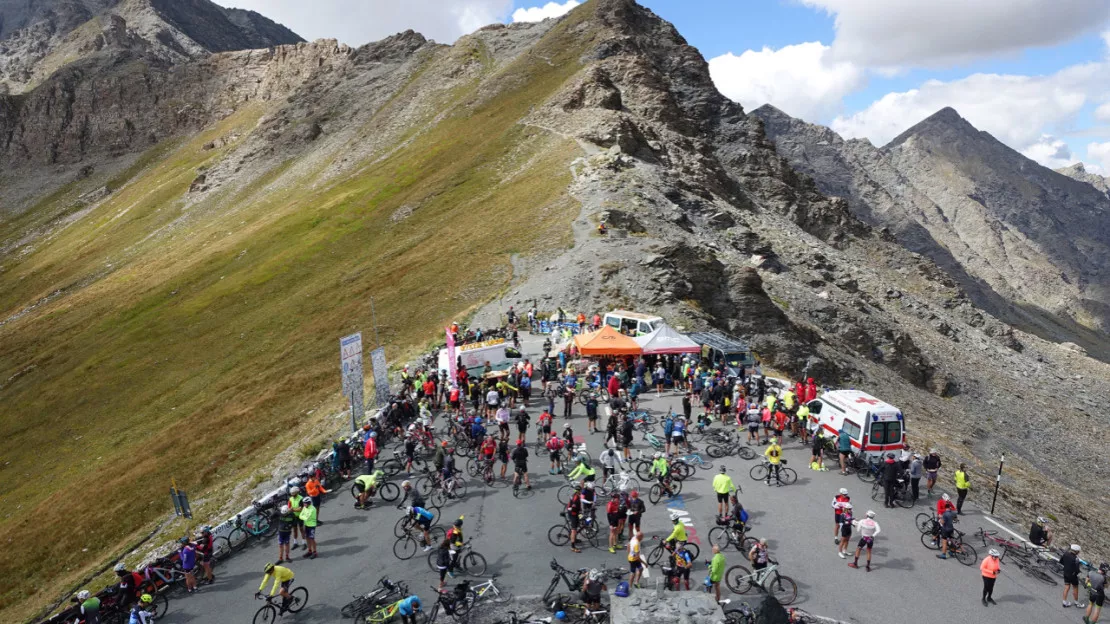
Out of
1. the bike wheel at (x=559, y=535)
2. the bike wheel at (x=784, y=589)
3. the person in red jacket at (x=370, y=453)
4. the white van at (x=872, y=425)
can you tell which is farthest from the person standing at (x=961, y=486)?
the person in red jacket at (x=370, y=453)

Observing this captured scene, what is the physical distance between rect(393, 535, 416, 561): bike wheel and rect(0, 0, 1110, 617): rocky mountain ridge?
1973 cm

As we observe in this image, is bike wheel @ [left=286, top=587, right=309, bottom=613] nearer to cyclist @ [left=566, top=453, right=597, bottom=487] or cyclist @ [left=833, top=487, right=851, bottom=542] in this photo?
cyclist @ [left=566, top=453, right=597, bottom=487]

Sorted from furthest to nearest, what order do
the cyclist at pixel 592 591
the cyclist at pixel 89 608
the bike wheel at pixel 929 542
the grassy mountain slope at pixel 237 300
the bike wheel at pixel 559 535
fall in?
the grassy mountain slope at pixel 237 300 → the bike wheel at pixel 559 535 → the bike wheel at pixel 929 542 → the cyclist at pixel 89 608 → the cyclist at pixel 592 591

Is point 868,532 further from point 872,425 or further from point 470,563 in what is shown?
point 470,563

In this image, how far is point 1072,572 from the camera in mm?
17141

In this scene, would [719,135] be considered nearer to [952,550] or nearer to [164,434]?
[164,434]

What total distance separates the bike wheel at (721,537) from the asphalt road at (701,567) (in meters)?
0.26

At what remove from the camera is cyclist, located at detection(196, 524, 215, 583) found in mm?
18766

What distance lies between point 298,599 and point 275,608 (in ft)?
1.88

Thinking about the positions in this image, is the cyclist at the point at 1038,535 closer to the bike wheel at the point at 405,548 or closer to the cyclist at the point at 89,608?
the bike wheel at the point at 405,548

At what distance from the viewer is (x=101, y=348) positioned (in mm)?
70062

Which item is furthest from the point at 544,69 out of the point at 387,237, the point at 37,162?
the point at 37,162

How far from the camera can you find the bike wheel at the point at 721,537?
1914 cm

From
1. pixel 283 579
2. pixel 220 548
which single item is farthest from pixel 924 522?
pixel 220 548
